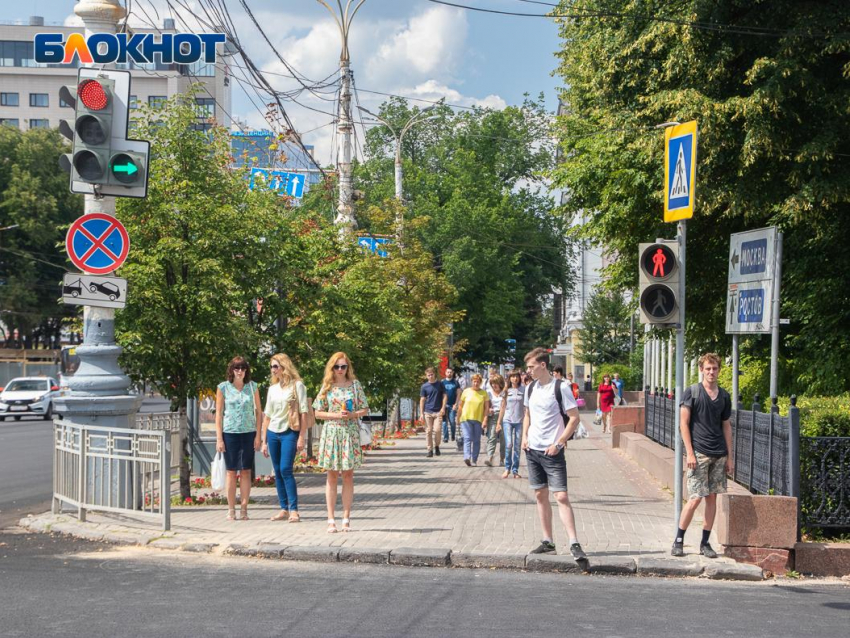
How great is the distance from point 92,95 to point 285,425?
3.88 meters

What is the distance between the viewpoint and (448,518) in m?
12.3

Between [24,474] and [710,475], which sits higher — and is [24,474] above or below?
below

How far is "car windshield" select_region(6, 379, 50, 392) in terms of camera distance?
4394 cm

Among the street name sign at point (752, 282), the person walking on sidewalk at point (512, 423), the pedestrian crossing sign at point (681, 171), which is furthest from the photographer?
the person walking on sidewalk at point (512, 423)

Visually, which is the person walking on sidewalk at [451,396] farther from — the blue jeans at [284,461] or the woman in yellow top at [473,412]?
the blue jeans at [284,461]

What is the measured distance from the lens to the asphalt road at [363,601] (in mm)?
6824

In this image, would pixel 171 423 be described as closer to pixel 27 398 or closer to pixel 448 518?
pixel 448 518

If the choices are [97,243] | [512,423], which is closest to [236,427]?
[97,243]

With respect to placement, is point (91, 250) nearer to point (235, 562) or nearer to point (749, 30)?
point (235, 562)

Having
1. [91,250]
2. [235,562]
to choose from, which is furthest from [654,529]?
[91,250]

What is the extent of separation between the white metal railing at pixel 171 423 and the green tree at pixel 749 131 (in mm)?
9577

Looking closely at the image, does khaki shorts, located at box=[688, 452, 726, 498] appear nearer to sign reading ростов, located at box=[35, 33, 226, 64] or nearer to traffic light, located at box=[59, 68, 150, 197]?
traffic light, located at box=[59, 68, 150, 197]

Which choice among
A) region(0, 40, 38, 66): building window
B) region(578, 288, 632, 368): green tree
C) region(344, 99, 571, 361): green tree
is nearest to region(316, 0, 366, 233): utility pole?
region(344, 99, 571, 361): green tree

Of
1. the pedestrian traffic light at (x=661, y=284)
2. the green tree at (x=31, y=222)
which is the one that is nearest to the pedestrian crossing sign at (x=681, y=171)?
the pedestrian traffic light at (x=661, y=284)
